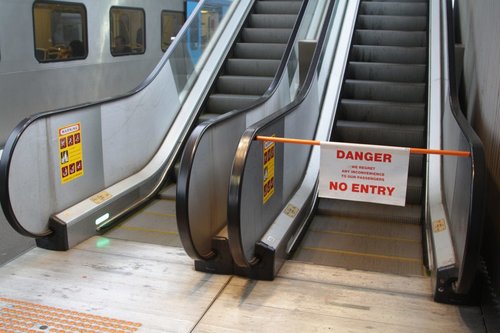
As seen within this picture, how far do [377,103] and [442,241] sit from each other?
3.18 meters

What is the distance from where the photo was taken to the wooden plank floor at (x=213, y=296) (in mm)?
3457

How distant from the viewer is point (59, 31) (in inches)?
305

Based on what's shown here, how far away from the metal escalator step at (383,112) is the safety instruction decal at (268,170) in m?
2.86

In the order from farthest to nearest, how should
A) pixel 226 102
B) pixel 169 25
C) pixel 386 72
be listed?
pixel 169 25 < pixel 386 72 < pixel 226 102

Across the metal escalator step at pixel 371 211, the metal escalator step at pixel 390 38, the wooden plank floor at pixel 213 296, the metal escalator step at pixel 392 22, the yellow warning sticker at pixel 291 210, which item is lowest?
the wooden plank floor at pixel 213 296

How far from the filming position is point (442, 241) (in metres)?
4.02

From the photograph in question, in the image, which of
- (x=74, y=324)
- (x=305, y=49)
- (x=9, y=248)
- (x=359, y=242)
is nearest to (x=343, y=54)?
(x=305, y=49)

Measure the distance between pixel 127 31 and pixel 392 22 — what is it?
441cm

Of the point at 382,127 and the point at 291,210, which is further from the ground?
the point at 382,127

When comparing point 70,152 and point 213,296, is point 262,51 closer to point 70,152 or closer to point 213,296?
point 70,152

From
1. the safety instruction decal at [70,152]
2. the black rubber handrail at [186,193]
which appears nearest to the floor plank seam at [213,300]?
the black rubber handrail at [186,193]

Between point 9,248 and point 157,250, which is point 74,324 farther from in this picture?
point 9,248

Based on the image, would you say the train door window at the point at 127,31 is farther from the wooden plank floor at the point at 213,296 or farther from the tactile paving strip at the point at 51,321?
the tactile paving strip at the point at 51,321

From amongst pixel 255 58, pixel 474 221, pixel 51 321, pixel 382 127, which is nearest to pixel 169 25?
pixel 255 58
